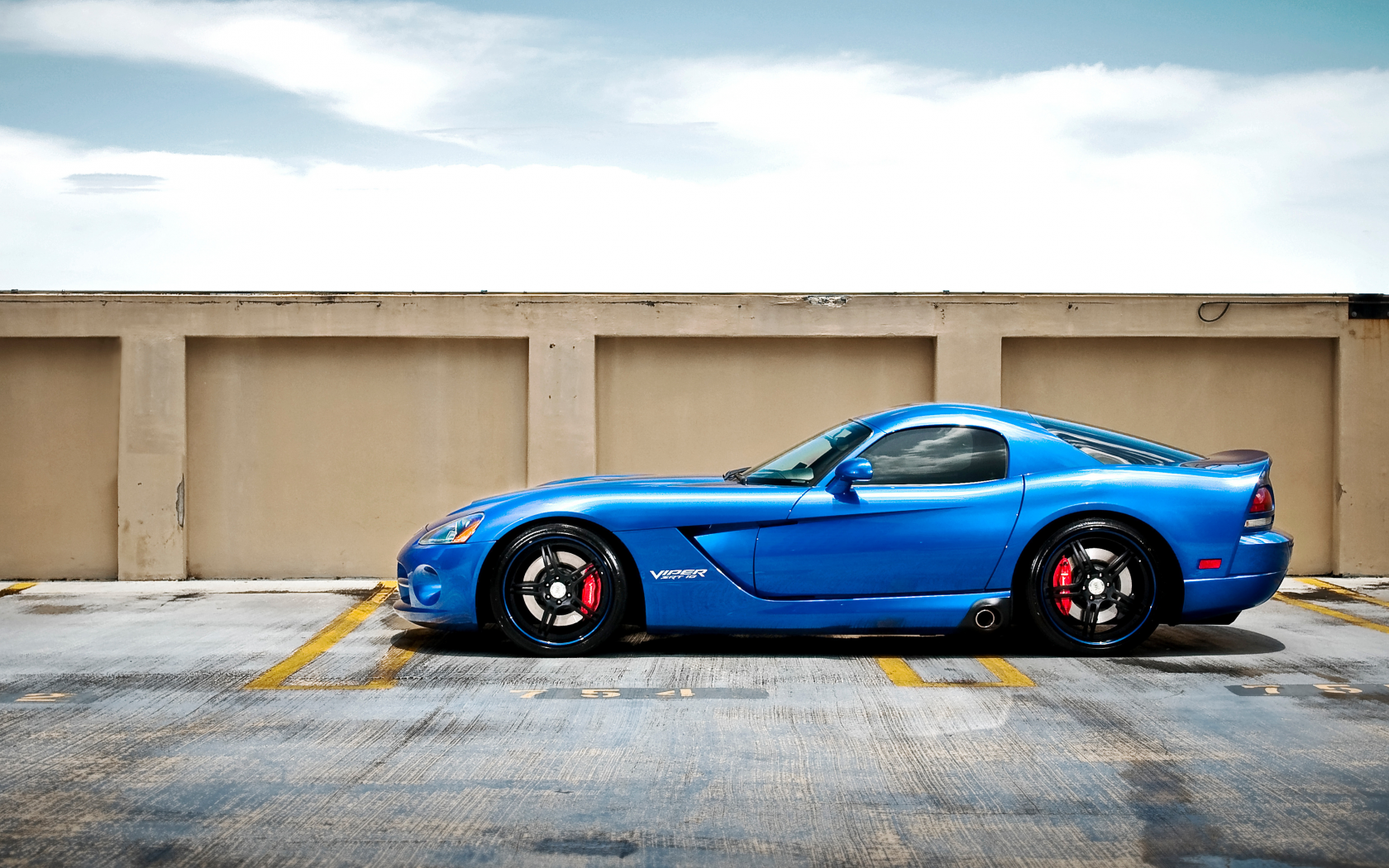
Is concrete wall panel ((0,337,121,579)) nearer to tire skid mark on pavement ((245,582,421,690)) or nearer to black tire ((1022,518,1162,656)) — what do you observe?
tire skid mark on pavement ((245,582,421,690))

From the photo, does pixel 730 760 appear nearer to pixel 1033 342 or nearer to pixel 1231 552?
pixel 1231 552

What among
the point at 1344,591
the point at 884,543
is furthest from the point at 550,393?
the point at 1344,591

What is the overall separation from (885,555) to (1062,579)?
0.92 meters

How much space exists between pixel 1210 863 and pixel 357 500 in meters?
7.27

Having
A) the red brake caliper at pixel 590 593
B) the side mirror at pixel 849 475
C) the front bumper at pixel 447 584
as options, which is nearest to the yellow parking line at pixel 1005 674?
the side mirror at pixel 849 475

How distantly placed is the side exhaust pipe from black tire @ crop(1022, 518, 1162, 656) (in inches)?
4.6

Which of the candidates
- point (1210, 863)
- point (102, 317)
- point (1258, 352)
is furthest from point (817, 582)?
point (102, 317)

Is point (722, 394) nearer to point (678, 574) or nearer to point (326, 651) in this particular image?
point (678, 574)

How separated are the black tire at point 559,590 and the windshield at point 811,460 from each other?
0.96m

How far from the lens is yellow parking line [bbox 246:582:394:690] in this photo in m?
5.22

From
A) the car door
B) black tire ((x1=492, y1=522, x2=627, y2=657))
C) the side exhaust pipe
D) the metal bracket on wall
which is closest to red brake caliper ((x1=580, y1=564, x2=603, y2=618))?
black tire ((x1=492, y1=522, x2=627, y2=657))

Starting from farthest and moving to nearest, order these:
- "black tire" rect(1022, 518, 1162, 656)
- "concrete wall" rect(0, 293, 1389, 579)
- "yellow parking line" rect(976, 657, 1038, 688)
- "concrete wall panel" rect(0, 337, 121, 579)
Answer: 1. "concrete wall panel" rect(0, 337, 121, 579)
2. "concrete wall" rect(0, 293, 1389, 579)
3. "black tire" rect(1022, 518, 1162, 656)
4. "yellow parking line" rect(976, 657, 1038, 688)

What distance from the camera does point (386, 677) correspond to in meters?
5.37

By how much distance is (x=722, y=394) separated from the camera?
9102 millimetres
